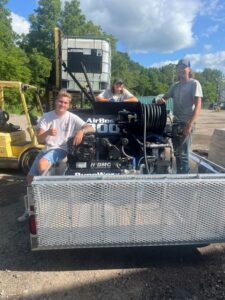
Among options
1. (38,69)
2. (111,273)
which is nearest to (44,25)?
(38,69)

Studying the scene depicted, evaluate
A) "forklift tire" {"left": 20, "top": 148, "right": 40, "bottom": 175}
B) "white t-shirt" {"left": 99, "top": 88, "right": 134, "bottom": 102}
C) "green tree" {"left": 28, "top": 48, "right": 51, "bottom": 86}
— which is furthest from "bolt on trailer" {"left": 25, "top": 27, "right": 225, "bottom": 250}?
"green tree" {"left": 28, "top": 48, "right": 51, "bottom": 86}

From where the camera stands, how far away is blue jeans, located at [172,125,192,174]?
4980 millimetres

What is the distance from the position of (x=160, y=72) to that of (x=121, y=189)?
119 metres

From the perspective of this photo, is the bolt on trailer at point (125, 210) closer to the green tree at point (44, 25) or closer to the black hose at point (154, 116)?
the black hose at point (154, 116)

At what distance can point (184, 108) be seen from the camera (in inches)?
210

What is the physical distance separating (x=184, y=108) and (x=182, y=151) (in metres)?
0.70

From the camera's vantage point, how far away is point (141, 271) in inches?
146

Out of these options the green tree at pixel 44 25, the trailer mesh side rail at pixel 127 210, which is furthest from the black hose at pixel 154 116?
the green tree at pixel 44 25

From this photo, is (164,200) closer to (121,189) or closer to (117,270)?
(121,189)

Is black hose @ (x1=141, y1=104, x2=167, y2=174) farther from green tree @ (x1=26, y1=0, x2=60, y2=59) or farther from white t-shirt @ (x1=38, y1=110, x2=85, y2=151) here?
green tree @ (x1=26, y1=0, x2=60, y2=59)

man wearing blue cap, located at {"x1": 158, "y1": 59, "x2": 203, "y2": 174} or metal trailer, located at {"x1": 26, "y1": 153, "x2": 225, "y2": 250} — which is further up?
man wearing blue cap, located at {"x1": 158, "y1": 59, "x2": 203, "y2": 174}

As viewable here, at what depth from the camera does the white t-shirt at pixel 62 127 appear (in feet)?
15.4

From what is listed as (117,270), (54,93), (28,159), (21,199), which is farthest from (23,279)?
(54,93)

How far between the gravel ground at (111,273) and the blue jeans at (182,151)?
1136 millimetres
